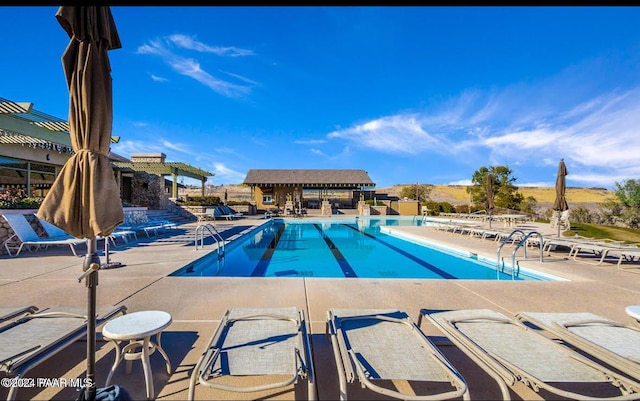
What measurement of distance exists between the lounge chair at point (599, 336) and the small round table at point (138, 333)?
3056mm

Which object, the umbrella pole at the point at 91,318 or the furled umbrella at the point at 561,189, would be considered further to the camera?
the furled umbrella at the point at 561,189

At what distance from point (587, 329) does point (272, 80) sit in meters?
23.2

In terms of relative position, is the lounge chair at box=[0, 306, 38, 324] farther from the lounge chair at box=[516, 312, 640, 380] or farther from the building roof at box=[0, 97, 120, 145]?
the building roof at box=[0, 97, 120, 145]

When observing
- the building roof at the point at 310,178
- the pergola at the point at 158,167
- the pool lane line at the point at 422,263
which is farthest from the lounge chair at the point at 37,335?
the building roof at the point at 310,178

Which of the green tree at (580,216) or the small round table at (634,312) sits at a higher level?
the green tree at (580,216)

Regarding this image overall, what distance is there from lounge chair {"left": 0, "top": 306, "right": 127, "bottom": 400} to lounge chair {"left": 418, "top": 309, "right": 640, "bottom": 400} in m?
2.85

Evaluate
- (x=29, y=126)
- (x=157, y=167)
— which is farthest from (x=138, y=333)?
(x=157, y=167)

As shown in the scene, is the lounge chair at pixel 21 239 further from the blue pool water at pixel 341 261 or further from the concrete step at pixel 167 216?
the concrete step at pixel 167 216

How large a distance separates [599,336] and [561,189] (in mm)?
9345

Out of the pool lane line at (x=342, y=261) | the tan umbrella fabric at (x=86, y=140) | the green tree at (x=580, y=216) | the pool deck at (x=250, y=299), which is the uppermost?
the tan umbrella fabric at (x=86, y=140)

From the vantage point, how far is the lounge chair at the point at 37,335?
1765 mm

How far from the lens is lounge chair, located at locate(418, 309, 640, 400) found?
5.54ft

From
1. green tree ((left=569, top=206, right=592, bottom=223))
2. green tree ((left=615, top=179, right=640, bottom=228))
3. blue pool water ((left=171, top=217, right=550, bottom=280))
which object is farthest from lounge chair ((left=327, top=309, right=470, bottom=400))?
green tree ((left=615, top=179, right=640, bottom=228))

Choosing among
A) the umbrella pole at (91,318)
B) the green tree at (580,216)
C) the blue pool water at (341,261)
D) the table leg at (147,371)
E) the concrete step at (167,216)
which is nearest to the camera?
the umbrella pole at (91,318)
